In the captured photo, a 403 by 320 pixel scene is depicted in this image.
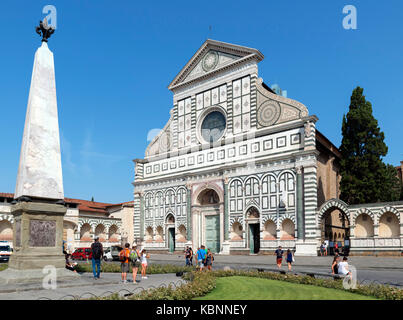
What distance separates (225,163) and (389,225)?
1543 centimetres

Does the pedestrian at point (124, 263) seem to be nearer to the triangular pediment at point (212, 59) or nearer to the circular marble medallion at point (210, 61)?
the triangular pediment at point (212, 59)

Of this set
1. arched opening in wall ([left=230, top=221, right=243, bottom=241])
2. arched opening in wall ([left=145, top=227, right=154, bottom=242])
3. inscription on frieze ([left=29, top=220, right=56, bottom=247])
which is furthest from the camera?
arched opening in wall ([left=145, top=227, right=154, bottom=242])

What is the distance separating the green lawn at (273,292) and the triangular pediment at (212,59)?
28173mm

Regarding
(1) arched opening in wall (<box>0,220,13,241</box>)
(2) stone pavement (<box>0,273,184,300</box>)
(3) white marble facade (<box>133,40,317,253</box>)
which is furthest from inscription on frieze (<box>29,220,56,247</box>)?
(1) arched opening in wall (<box>0,220,13,241</box>)

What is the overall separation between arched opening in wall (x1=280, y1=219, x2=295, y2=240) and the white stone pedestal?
55.5 inches

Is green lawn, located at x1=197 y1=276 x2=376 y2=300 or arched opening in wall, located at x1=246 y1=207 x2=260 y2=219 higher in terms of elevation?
arched opening in wall, located at x1=246 y1=207 x2=260 y2=219

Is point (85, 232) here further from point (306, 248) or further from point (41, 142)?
point (41, 142)

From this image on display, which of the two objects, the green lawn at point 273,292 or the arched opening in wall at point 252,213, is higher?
the arched opening in wall at point 252,213

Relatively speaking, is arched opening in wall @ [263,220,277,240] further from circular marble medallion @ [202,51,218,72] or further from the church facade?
circular marble medallion @ [202,51,218,72]

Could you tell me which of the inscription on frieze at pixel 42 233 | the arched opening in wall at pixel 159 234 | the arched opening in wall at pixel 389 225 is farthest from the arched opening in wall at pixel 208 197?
the inscription on frieze at pixel 42 233

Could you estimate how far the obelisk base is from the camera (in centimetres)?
1371

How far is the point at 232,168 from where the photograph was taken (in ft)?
127

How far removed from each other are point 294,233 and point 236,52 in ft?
60.4

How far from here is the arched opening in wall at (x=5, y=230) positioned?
44.1 meters
